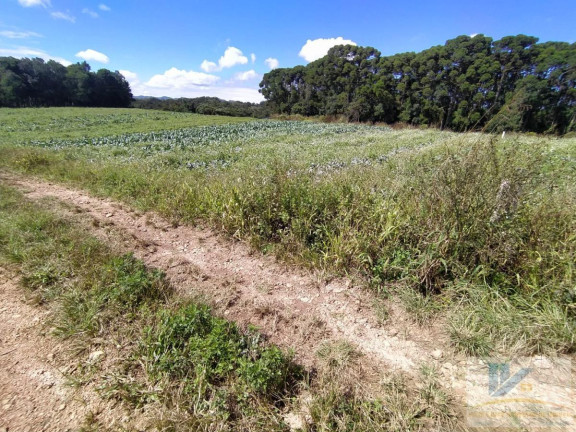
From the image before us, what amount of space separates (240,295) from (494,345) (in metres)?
2.59

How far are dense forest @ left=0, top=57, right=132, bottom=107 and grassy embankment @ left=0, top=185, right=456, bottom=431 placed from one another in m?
73.4

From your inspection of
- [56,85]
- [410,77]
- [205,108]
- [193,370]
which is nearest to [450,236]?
[193,370]

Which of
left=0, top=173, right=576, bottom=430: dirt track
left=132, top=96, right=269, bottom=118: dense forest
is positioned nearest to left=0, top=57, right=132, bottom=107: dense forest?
left=132, top=96, right=269, bottom=118: dense forest

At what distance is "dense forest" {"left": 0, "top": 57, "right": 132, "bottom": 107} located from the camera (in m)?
51.8

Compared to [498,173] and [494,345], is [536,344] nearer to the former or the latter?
[494,345]

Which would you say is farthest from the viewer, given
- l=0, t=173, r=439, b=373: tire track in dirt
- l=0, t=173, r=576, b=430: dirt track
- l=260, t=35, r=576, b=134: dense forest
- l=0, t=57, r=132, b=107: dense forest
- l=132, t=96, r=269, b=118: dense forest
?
l=132, t=96, r=269, b=118: dense forest

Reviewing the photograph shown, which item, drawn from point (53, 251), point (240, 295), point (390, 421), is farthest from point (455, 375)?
point (53, 251)

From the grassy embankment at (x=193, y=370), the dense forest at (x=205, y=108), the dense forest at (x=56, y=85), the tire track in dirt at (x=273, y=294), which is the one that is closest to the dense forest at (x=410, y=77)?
the dense forest at (x=205, y=108)

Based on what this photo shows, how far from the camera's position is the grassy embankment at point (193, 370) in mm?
1863

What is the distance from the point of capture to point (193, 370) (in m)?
2.13

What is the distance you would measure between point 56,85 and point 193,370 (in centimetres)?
8530

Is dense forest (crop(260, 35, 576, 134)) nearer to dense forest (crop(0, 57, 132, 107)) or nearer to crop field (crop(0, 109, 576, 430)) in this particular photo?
crop field (crop(0, 109, 576, 430))

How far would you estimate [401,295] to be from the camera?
3018 millimetres

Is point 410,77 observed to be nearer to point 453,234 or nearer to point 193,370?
point 453,234
